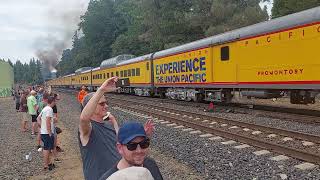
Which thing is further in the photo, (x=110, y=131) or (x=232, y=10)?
(x=232, y=10)

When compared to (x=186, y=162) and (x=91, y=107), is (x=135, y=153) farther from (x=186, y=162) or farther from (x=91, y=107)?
(x=186, y=162)

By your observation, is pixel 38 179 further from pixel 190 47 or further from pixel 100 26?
pixel 100 26

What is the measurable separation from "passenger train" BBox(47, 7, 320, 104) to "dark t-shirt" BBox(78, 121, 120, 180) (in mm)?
10139

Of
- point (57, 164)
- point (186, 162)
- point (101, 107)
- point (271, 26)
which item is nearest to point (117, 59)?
point (271, 26)

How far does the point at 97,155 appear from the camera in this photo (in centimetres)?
360

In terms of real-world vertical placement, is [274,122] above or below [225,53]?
below

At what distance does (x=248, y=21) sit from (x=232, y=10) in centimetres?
332

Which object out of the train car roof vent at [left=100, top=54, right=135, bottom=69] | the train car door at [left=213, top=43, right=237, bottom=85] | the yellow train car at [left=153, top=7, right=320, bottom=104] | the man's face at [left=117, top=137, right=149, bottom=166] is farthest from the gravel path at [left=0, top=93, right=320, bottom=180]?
the train car roof vent at [left=100, top=54, right=135, bottom=69]

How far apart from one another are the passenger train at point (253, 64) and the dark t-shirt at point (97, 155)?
10.1 meters

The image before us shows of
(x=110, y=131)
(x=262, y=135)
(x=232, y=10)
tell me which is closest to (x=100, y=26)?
(x=232, y=10)

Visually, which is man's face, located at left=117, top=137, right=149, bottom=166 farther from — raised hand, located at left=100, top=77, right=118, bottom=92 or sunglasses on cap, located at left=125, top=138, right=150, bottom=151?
Result: raised hand, located at left=100, top=77, right=118, bottom=92

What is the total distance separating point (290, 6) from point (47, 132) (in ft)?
90.8

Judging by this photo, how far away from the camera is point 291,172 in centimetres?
708

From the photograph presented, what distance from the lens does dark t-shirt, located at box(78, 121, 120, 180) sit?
3.58 m
